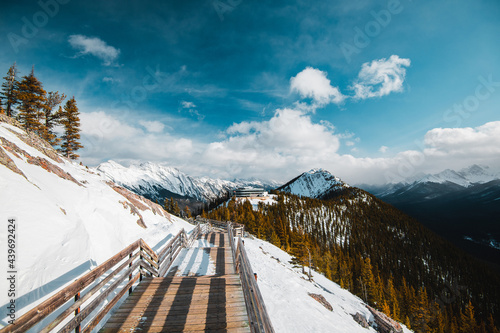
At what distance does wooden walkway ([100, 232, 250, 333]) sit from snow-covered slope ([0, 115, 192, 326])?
325 cm

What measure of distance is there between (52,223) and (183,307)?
28.9 ft

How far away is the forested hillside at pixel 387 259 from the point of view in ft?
189

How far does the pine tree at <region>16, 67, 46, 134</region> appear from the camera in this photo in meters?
29.4

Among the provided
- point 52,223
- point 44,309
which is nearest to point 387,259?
point 52,223

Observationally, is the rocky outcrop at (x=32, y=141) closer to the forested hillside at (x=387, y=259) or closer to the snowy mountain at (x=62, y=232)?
the snowy mountain at (x=62, y=232)

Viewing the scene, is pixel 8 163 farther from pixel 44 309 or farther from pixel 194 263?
pixel 44 309

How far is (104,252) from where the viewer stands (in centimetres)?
1136

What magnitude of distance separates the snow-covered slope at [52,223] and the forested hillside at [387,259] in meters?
46.4

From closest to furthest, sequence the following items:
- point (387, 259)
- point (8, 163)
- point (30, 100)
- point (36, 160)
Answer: point (8, 163) → point (36, 160) → point (30, 100) → point (387, 259)

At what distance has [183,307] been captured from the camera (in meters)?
6.07

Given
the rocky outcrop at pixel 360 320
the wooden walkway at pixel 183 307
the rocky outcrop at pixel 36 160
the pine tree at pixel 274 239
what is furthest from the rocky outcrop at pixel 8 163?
the pine tree at pixel 274 239

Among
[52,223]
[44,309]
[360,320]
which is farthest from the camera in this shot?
→ [360,320]

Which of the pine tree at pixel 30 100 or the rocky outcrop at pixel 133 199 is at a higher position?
the pine tree at pixel 30 100

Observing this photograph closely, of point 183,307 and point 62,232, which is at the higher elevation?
point 62,232
